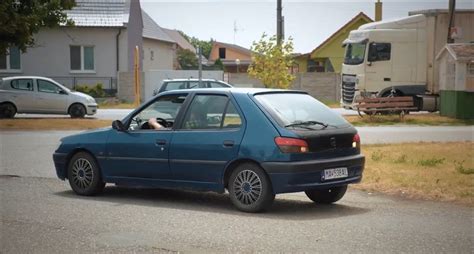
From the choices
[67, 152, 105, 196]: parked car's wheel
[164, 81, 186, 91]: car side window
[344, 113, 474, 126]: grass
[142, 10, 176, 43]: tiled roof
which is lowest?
[344, 113, 474, 126]: grass

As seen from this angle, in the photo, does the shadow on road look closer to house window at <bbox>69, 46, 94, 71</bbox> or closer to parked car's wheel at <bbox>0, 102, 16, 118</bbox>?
parked car's wheel at <bbox>0, 102, 16, 118</bbox>

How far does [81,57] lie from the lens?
43906mm

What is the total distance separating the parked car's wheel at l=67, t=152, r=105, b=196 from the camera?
392 inches

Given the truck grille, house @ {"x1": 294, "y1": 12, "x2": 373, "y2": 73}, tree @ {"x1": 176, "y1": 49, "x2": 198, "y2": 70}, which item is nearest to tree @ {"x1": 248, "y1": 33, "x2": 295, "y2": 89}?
the truck grille

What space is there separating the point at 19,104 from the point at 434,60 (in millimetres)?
16506

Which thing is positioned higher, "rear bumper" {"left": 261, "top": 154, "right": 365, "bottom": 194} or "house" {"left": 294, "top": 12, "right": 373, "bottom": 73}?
"house" {"left": 294, "top": 12, "right": 373, "bottom": 73}

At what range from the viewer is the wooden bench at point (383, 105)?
25706mm

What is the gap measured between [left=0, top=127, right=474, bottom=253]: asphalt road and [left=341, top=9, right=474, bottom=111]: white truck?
1831cm

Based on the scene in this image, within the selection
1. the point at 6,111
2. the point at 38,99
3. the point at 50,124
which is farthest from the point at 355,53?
the point at 6,111

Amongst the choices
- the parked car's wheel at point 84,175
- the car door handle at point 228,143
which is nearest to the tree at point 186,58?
the parked car's wheel at point 84,175

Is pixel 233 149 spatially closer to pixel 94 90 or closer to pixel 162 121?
pixel 162 121

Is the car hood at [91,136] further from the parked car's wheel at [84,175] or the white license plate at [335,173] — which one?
the white license plate at [335,173]

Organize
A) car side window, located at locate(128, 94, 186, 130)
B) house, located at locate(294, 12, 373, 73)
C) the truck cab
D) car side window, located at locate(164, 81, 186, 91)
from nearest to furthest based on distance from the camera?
1. car side window, located at locate(128, 94, 186, 130)
2. car side window, located at locate(164, 81, 186, 91)
3. the truck cab
4. house, located at locate(294, 12, 373, 73)

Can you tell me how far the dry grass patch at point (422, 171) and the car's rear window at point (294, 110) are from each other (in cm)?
196
